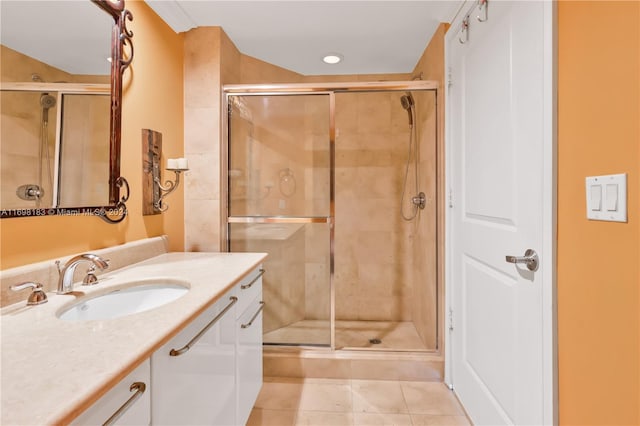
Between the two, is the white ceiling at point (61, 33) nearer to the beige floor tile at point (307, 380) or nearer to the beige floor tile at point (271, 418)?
the beige floor tile at point (271, 418)

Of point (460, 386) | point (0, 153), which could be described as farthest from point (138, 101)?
point (460, 386)

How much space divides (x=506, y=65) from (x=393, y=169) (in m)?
1.66

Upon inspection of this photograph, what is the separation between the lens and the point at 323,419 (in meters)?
1.78

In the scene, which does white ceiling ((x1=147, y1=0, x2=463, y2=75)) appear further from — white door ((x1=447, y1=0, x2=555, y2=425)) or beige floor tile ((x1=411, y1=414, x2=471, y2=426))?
beige floor tile ((x1=411, y1=414, x2=471, y2=426))

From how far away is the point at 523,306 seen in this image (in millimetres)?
1227

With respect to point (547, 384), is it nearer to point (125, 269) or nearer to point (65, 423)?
point (65, 423)

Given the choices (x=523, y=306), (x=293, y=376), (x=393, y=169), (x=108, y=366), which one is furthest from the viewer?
(x=393, y=169)

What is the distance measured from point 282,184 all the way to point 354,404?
1.49 m

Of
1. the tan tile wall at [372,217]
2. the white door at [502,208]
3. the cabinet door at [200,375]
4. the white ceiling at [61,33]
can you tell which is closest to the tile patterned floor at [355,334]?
the tan tile wall at [372,217]

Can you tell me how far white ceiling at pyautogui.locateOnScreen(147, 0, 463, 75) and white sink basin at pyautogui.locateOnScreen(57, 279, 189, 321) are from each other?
1604mm

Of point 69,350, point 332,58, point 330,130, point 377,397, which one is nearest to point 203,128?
point 330,130
